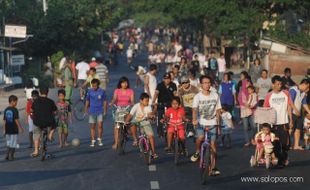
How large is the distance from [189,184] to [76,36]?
41.9 meters

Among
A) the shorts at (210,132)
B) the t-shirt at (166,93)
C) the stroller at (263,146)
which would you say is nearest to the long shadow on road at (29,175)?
the shorts at (210,132)

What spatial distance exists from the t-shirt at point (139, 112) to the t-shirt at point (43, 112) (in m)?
1.71

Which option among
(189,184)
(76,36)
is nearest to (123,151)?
(189,184)

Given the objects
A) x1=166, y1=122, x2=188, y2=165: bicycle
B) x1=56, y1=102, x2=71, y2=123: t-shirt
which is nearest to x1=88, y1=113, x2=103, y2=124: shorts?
x1=56, y1=102, x2=71, y2=123: t-shirt

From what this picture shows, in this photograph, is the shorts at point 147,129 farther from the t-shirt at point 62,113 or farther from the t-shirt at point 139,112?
the t-shirt at point 62,113

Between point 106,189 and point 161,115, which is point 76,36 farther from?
point 106,189

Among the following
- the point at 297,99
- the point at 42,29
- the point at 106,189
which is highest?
the point at 42,29

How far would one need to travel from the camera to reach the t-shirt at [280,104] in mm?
19672

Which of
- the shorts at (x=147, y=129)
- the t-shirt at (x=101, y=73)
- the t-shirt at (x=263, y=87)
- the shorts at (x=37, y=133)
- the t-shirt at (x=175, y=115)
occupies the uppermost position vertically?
the t-shirt at (x=101, y=73)

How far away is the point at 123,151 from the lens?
835 inches

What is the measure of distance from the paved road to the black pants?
0.27 metres

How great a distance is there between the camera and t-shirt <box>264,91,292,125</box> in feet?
64.5

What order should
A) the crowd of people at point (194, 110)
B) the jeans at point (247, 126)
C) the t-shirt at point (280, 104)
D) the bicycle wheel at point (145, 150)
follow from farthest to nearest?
the jeans at point (247, 126) < the t-shirt at point (280, 104) < the bicycle wheel at point (145, 150) < the crowd of people at point (194, 110)

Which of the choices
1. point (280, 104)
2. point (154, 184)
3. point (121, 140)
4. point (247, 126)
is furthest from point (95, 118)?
point (154, 184)
